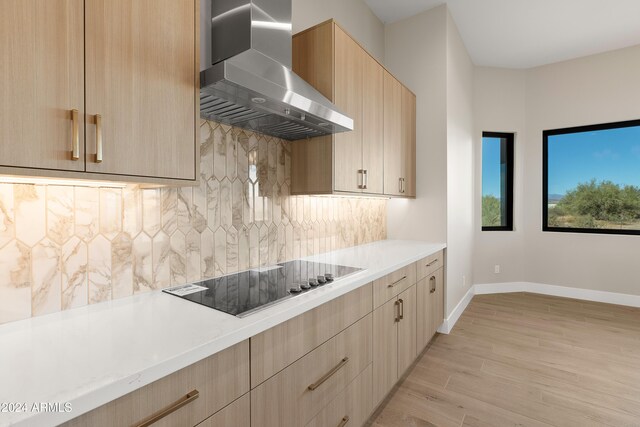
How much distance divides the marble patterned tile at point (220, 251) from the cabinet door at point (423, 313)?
1.47 metres

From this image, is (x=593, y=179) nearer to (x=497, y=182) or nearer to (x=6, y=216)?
(x=497, y=182)

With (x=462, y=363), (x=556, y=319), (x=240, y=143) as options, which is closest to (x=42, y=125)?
(x=240, y=143)

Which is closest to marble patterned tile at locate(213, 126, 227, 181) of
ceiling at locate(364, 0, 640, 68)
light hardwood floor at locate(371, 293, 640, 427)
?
light hardwood floor at locate(371, 293, 640, 427)

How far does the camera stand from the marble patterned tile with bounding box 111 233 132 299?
4.10ft

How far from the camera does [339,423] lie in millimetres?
1476

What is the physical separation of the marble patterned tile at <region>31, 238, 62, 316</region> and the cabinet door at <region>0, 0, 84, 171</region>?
1.35 ft

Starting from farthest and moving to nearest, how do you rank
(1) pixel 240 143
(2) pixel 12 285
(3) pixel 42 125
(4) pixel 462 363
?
(4) pixel 462 363 < (1) pixel 240 143 < (2) pixel 12 285 < (3) pixel 42 125

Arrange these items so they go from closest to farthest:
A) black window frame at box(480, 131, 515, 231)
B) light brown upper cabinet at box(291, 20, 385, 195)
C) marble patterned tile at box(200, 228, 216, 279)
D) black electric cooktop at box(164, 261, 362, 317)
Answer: black electric cooktop at box(164, 261, 362, 317) < marble patterned tile at box(200, 228, 216, 279) < light brown upper cabinet at box(291, 20, 385, 195) < black window frame at box(480, 131, 515, 231)

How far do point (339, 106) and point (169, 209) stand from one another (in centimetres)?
114

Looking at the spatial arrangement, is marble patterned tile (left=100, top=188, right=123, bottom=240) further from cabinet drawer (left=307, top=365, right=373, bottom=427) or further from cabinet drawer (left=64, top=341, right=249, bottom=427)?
cabinet drawer (left=307, top=365, right=373, bottom=427)

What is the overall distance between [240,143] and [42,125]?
102 cm

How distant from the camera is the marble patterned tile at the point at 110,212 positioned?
122 centimetres

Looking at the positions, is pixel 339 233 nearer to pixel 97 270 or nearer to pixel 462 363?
pixel 462 363

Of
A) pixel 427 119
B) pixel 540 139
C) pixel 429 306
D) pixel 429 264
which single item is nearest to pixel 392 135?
pixel 427 119
